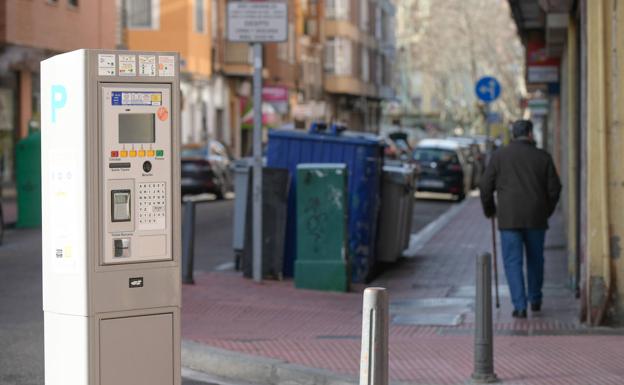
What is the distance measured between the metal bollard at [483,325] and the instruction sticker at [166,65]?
2456 millimetres

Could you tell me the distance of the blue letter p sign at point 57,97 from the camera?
652 centimetres

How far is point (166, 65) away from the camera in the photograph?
656 cm

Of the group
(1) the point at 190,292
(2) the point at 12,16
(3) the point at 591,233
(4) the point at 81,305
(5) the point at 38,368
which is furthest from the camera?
(2) the point at 12,16

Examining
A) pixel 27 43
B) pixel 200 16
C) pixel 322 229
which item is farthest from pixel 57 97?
pixel 200 16

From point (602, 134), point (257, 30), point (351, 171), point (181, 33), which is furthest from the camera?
point (181, 33)

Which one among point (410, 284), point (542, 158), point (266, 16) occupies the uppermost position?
point (266, 16)

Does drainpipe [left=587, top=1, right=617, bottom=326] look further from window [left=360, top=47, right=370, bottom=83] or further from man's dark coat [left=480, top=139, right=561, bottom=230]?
window [left=360, top=47, right=370, bottom=83]

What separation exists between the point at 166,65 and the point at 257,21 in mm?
7890

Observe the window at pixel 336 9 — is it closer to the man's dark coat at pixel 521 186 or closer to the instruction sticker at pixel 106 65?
the man's dark coat at pixel 521 186

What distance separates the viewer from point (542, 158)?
1185cm

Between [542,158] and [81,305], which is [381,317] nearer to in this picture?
[81,305]

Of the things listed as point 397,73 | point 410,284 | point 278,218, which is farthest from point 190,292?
point 397,73

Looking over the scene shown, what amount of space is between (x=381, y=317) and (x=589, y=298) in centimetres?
459

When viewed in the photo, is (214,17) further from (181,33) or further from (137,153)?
(137,153)
